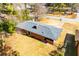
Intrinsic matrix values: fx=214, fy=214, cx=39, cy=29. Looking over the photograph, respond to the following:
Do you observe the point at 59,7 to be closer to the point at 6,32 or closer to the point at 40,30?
the point at 40,30

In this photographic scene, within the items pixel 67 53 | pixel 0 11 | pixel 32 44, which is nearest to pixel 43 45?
pixel 32 44

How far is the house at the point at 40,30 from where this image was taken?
2055mm

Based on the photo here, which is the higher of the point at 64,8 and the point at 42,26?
the point at 64,8

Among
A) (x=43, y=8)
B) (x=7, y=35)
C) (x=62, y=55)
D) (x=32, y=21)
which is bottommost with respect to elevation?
(x=62, y=55)

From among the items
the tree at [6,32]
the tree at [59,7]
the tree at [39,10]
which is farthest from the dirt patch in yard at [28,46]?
the tree at [59,7]

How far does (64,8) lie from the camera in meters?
2.06

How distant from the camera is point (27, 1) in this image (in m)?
2.08

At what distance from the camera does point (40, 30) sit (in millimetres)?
2082

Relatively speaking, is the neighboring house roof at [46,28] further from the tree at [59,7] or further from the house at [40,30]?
the tree at [59,7]

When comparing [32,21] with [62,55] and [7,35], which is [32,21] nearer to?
[7,35]

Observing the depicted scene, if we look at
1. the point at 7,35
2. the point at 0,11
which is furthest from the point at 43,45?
the point at 0,11

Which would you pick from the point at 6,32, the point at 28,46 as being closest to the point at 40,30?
the point at 28,46

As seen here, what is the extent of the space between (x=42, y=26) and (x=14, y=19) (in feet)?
0.93

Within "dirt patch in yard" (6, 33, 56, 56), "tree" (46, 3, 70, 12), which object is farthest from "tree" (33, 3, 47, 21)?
"dirt patch in yard" (6, 33, 56, 56)
